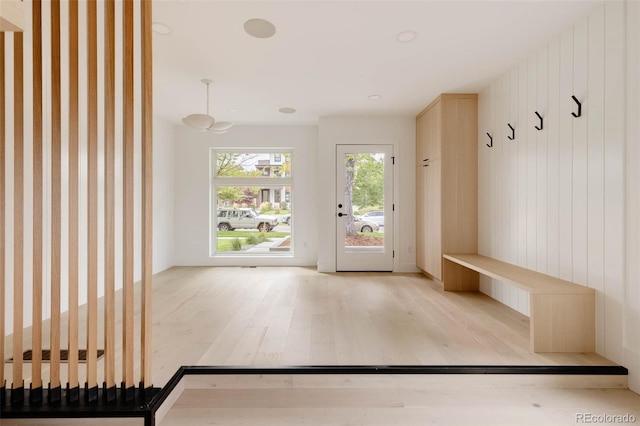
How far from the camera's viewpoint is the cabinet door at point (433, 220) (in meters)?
4.15

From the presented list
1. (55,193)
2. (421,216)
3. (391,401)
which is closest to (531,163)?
(421,216)

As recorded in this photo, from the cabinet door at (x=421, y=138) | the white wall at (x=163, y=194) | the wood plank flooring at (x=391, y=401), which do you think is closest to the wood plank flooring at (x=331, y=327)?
the wood plank flooring at (x=391, y=401)

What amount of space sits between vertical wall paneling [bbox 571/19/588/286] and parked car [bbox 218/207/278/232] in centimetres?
447

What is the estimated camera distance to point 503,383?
2018 mm

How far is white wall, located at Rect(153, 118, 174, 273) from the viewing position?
16.6 feet

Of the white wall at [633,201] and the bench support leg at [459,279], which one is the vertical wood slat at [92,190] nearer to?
the white wall at [633,201]

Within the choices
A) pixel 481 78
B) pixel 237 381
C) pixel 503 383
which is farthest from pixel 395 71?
pixel 237 381

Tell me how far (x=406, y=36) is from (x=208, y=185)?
4.24m

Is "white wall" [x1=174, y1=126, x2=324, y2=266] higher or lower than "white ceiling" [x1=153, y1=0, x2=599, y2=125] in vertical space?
lower

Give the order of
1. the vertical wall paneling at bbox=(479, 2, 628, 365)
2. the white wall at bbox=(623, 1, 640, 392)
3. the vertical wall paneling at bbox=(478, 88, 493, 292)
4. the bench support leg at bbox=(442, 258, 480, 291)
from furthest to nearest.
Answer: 1. the bench support leg at bbox=(442, 258, 480, 291)
2. the vertical wall paneling at bbox=(478, 88, 493, 292)
3. the vertical wall paneling at bbox=(479, 2, 628, 365)
4. the white wall at bbox=(623, 1, 640, 392)

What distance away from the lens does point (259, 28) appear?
260 cm

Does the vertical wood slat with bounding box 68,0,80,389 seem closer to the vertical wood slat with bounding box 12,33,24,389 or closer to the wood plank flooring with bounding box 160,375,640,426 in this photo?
the vertical wood slat with bounding box 12,33,24,389

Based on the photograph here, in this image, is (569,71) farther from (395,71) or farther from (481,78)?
(395,71)

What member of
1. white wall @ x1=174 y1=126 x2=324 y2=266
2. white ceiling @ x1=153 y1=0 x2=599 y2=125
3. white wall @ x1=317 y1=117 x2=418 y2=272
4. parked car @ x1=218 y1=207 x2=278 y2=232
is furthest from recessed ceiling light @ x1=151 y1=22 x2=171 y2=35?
parked car @ x1=218 y1=207 x2=278 y2=232
